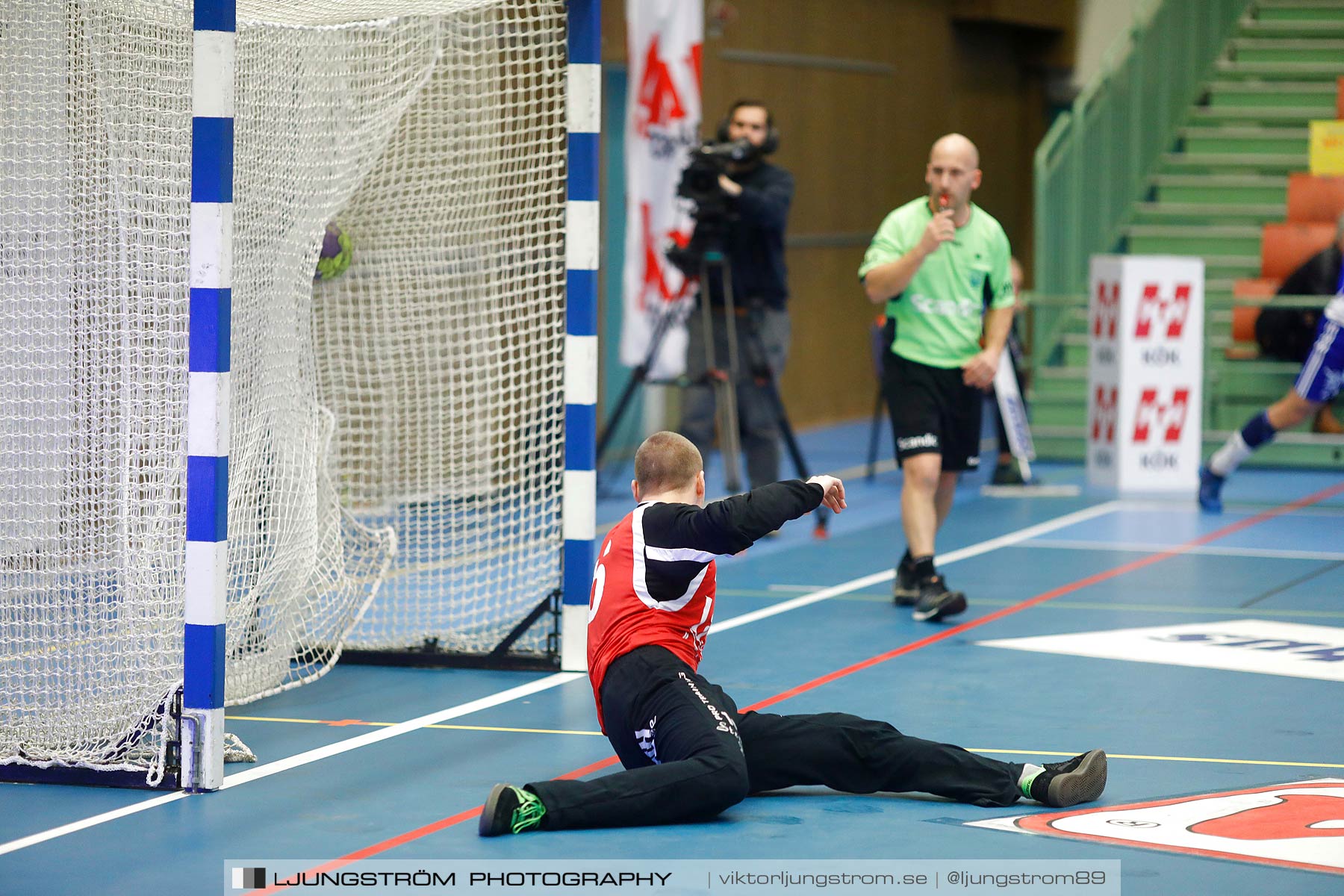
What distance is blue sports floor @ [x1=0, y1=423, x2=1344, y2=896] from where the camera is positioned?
15.3ft

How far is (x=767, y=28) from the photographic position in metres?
16.6

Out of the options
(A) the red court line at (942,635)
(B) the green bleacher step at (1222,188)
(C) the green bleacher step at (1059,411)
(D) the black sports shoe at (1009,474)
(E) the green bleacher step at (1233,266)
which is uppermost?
(B) the green bleacher step at (1222,188)

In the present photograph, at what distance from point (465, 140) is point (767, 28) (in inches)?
371

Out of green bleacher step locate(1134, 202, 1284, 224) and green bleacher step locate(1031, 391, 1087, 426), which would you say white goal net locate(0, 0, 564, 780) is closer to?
green bleacher step locate(1031, 391, 1087, 426)

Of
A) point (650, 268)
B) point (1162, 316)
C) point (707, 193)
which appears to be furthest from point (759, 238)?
point (1162, 316)

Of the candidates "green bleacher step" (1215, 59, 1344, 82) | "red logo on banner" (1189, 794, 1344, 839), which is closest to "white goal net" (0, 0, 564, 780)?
"red logo on banner" (1189, 794, 1344, 839)

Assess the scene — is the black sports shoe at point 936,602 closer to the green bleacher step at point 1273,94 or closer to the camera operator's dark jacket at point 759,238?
the camera operator's dark jacket at point 759,238

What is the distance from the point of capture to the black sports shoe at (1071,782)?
4965 mm

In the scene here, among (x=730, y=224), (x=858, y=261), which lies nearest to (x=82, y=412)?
(x=730, y=224)

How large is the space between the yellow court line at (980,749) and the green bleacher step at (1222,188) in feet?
43.1

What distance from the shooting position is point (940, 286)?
8250 mm

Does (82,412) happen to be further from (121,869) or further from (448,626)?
(448,626)

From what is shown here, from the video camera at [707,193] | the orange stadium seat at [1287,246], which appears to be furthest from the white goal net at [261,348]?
the orange stadium seat at [1287,246]

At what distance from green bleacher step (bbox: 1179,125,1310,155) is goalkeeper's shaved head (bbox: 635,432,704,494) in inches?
592
